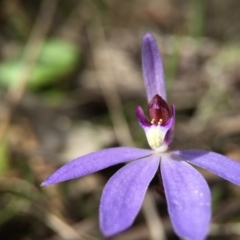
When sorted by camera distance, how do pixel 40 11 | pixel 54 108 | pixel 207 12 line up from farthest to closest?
pixel 207 12
pixel 40 11
pixel 54 108

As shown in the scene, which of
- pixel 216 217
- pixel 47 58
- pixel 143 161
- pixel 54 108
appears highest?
pixel 47 58

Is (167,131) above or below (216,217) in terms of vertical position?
above

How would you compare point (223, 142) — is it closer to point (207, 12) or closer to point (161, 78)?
point (161, 78)

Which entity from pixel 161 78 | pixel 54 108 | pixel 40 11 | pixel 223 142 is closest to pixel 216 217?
pixel 223 142

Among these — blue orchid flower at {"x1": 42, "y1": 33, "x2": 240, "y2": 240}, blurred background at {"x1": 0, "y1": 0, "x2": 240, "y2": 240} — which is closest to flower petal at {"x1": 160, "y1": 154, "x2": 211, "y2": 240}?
blue orchid flower at {"x1": 42, "y1": 33, "x2": 240, "y2": 240}

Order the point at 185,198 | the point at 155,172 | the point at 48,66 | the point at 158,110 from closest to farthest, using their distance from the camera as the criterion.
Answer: the point at 185,198 → the point at 155,172 → the point at 158,110 → the point at 48,66

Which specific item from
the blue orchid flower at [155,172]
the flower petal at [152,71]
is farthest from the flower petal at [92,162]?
the flower petal at [152,71]

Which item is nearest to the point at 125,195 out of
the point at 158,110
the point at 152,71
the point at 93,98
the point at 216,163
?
the point at 216,163

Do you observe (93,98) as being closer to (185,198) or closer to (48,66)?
(48,66)
